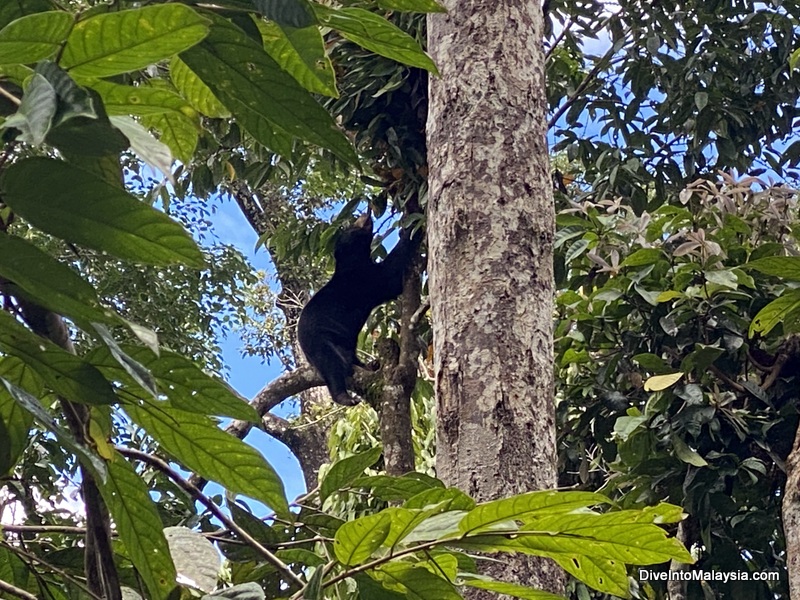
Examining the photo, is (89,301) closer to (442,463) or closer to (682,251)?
(442,463)

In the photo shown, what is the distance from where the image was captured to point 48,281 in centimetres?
41

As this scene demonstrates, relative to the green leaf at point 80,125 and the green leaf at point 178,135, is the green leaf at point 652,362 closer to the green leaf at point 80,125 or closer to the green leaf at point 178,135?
the green leaf at point 178,135

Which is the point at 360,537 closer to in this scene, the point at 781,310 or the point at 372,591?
the point at 372,591

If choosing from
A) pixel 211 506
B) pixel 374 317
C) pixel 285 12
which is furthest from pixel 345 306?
pixel 285 12

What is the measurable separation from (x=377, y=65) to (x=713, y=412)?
1.47 metres

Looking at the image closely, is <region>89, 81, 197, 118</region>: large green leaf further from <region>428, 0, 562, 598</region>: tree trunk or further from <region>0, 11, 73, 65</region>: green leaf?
<region>428, 0, 562, 598</region>: tree trunk

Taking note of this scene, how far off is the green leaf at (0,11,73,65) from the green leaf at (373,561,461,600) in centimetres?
36

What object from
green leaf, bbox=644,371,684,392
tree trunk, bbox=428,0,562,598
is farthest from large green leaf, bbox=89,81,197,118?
green leaf, bbox=644,371,684,392

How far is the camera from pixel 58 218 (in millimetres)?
403

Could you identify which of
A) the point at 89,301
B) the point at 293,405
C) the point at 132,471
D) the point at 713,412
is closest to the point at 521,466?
the point at 132,471

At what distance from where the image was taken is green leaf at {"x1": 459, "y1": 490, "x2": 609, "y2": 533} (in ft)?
1.80

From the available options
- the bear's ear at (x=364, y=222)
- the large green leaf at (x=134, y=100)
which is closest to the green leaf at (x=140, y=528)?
the large green leaf at (x=134, y=100)

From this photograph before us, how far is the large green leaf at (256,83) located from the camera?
0.51 meters

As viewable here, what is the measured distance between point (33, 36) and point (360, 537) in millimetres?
326
